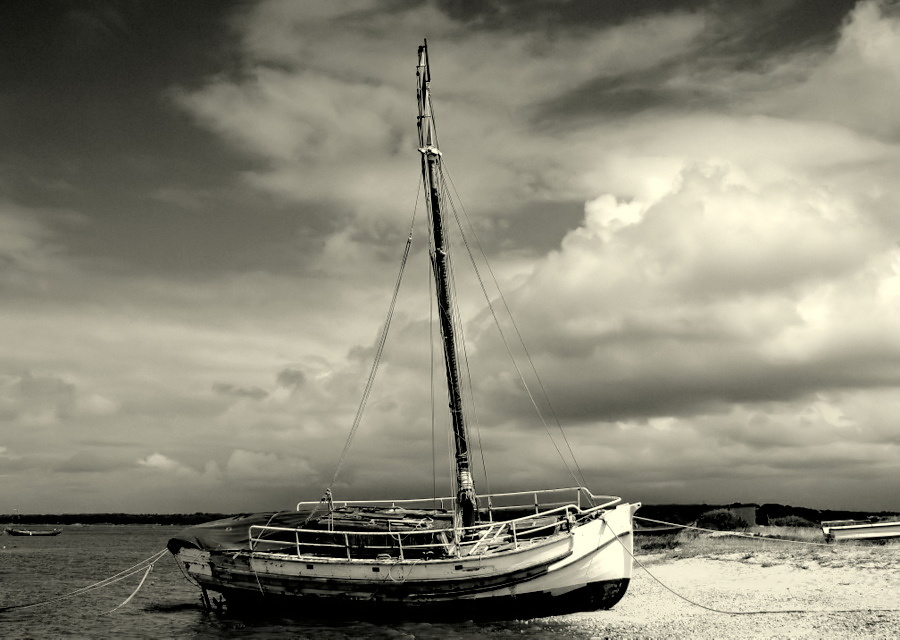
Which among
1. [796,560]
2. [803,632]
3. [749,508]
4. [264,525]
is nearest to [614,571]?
[803,632]

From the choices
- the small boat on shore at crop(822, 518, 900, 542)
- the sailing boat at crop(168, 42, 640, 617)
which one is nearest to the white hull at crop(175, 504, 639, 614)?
the sailing boat at crop(168, 42, 640, 617)

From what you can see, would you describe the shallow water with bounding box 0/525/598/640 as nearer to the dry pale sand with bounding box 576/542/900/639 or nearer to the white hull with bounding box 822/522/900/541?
the dry pale sand with bounding box 576/542/900/639

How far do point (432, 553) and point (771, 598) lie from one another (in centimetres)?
1104

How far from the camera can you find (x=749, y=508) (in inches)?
2357

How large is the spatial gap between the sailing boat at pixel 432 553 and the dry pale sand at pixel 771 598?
1.79 m

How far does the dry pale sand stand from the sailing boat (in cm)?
179

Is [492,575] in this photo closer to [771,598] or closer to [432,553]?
[432,553]

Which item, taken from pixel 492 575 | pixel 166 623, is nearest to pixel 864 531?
pixel 492 575

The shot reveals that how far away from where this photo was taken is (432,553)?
27672mm

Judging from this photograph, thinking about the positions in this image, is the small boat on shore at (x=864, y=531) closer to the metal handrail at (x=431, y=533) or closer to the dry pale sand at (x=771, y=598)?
the dry pale sand at (x=771, y=598)

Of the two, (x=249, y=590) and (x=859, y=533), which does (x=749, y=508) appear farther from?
(x=249, y=590)

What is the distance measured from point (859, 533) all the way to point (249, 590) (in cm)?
2640

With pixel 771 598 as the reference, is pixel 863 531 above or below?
above

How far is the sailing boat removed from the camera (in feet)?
84.7
